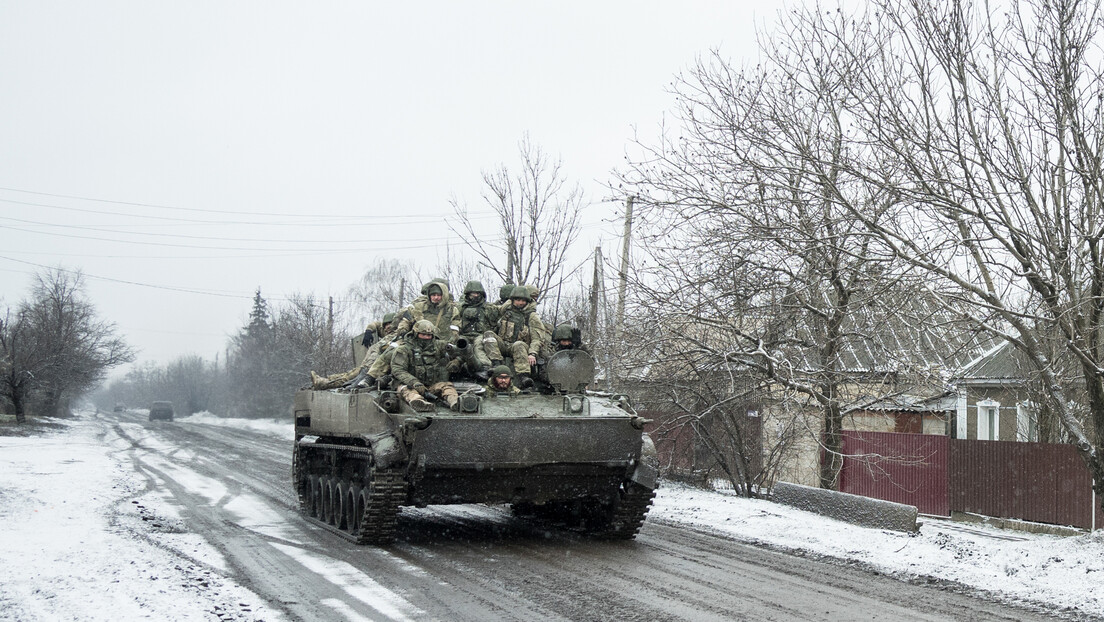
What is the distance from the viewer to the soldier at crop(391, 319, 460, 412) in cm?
1000

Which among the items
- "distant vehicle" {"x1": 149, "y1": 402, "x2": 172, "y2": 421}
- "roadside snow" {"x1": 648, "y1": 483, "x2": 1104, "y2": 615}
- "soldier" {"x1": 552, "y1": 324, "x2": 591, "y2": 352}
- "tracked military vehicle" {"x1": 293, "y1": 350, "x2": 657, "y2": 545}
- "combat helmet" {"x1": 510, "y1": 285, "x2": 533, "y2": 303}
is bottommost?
"distant vehicle" {"x1": 149, "y1": 402, "x2": 172, "y2": 421}

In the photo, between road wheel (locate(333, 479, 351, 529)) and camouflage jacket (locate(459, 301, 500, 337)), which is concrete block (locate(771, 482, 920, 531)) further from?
road wheel (locate(333, 479, 351, 529))

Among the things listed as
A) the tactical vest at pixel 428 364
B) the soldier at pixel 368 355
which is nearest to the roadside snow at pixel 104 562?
the soldier at pixel 368 355

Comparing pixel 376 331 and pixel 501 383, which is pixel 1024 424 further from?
pixel 501 383

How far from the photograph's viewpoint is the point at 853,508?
11898mm

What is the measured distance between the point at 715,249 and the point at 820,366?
116 inches

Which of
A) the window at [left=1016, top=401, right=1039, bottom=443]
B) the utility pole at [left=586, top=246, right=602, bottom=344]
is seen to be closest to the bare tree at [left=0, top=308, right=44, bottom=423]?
the utility pole at [left=586, top=246, right=602, bottom=344]

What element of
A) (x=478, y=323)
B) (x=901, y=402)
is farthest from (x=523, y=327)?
(x=901, y=402)

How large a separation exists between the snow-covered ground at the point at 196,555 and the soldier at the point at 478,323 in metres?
3.07

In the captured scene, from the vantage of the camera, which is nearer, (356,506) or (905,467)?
(356,506)

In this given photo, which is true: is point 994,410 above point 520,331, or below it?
below

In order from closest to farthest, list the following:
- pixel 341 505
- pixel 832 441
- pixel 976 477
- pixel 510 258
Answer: pixel 341 505
pixel 832 441
pixel 976 477
pixel 510 258

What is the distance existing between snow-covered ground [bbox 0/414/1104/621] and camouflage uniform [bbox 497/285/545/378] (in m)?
2.74

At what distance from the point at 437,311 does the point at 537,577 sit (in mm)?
4303
